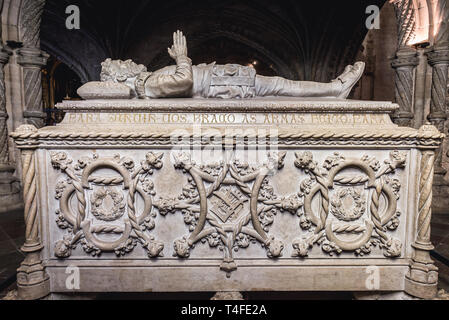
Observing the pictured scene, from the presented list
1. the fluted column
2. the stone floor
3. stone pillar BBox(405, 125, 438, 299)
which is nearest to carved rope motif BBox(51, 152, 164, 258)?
the stone floor

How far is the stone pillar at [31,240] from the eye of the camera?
176 centimetres

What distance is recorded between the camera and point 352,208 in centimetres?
189

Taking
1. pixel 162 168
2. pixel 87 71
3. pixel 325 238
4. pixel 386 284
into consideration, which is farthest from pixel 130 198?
pixel 87 71

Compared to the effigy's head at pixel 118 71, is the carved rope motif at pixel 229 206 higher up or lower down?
lower down

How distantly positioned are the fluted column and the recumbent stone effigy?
9.41 ft

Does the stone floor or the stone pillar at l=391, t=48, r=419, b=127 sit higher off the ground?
the stone pillar at l=391, t=48, r=419, b=127

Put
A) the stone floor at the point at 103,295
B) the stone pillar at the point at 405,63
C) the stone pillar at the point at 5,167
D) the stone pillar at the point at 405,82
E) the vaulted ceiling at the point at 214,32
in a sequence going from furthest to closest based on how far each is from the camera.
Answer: the vaulted ceiling at the point at 214,32 → the stone pillar at the point at 405,82 → the stone pillar at the point at 405,63 → the stone pillar at the point at 5,167 → the stone floor at the point at 103,295

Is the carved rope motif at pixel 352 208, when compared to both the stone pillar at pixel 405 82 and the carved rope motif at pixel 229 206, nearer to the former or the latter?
the carved rope motif at pixel 229 206

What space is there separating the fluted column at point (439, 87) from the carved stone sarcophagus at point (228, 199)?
9.48 feet

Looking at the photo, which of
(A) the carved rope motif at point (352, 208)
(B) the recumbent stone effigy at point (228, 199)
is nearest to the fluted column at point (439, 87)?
(B) the recumbent stone effigy at point (228, 199)

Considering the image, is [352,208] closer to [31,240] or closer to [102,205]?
[102,205]

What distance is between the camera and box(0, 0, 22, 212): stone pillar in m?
3.76

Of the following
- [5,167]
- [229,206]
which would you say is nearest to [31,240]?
[229,206]

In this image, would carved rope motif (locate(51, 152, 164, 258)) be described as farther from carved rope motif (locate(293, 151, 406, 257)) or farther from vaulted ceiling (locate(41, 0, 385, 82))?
vaulted ceiling (locate(41, 0, 385, 82))
